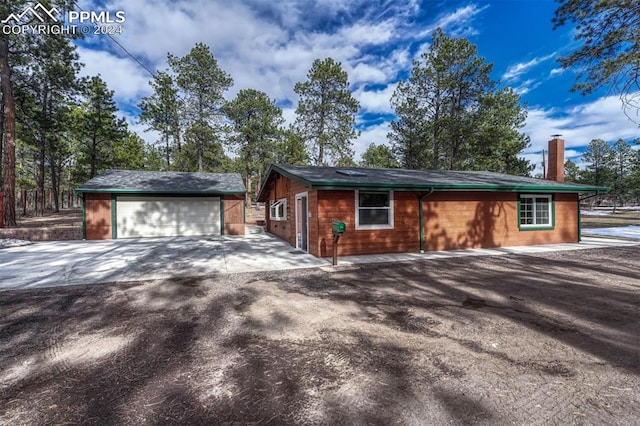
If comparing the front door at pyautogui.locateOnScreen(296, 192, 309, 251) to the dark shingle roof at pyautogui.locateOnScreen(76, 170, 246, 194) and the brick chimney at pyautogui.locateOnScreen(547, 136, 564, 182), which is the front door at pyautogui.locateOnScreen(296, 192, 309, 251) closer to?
the dark shingle roof at pyautogui.locateOnScreen(76, 170, 246, 194)

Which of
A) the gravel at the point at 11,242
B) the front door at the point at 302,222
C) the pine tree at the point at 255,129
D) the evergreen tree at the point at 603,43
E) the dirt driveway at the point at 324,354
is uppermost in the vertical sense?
the pine tree at the point at 255,129

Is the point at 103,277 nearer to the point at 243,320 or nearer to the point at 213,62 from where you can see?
the point at 243,320

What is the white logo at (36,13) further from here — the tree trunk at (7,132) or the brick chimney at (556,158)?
the brick chimney at (556,158)

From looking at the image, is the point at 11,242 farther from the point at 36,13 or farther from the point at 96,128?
the point at 96,128

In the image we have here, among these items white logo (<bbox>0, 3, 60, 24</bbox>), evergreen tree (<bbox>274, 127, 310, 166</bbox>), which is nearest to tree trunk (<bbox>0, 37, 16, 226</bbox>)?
white logo (<bbox>0, 3, 60, 24</bbox>)

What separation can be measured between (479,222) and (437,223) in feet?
5.49

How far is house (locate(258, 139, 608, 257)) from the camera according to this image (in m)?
8.03

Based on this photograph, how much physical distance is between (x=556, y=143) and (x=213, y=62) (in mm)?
25901

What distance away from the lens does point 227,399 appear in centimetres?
215

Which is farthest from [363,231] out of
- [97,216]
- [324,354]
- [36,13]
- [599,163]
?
[599,163]

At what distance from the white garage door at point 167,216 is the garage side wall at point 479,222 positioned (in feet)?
35.7

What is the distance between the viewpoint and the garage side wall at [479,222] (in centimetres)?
906

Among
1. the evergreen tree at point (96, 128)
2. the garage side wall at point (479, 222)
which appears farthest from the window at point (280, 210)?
the evergreen tree at point (96, 128)

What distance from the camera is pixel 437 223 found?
9.09 meters
